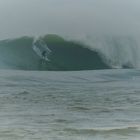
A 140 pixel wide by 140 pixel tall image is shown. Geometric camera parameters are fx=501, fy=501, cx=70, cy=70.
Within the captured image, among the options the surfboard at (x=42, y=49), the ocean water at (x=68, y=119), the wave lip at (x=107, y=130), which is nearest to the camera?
the ocean water at (x=68, y=119)

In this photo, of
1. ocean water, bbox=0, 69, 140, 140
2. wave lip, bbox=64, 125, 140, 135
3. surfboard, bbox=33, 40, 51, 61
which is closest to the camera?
ocean water, bbox=0, 69, 140, 140

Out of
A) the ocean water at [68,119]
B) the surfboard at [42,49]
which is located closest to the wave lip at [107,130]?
the ocean water at [68,119]

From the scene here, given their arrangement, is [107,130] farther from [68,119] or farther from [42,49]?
[42,49]

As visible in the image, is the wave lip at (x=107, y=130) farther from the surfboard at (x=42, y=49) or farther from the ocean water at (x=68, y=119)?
the surfboard at (x=42, y=49)

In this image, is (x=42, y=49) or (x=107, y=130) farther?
(x=42, y=49)

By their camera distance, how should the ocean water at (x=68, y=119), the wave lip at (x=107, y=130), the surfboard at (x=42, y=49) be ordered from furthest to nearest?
the surfboard at (x=42, y=49) < the wave lip at (x=107, y=130) < the ocean water at (x=68, y=119)

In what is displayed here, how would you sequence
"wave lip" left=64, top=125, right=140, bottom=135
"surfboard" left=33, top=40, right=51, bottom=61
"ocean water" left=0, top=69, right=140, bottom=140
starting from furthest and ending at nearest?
"surfboard" left=33, top=40, right=51, bottom=61 < "wave lip" left=64, top=125, right=140, bottom=135 < "ocean water" left=0, top=69, right=140, bottom=140

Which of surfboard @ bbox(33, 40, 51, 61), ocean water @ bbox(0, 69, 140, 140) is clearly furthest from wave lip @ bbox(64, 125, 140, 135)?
surfboard @ bbox(33, 40, 51, 61)

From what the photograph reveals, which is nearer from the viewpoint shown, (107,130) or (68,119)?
(107,130)

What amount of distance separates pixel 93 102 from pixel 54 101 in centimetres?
114

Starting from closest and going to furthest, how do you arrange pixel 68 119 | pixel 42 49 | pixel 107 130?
pixel 107 130 → pixel 68 119 → pixel 42 49

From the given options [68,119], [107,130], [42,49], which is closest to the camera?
[107,130]

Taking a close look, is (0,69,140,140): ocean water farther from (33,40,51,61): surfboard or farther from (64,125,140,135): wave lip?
(33,40,51,61): surfboard

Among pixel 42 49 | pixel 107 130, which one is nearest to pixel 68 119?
pixel 107 130
